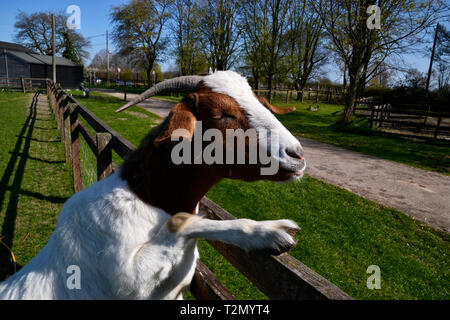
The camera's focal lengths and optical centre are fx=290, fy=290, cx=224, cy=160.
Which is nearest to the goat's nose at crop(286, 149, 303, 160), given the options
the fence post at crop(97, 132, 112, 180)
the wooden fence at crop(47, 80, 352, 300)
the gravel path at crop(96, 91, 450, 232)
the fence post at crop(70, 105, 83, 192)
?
the wooden fence at crop(47, 80, 352, 300)

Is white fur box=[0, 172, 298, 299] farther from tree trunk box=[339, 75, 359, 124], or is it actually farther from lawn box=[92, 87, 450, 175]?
tree trunk box=[339, 75, 359, 124]

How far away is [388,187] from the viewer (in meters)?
6.61

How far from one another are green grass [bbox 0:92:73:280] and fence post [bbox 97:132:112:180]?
170 centimetres

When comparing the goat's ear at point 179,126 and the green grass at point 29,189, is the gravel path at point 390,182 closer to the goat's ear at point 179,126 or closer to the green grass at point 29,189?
the goat's ear at point 179,126

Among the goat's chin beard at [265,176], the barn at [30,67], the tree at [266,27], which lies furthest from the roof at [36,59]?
the goat's chin beard at [265,176]

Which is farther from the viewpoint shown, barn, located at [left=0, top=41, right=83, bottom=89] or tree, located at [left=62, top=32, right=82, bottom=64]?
tree, located at [left=62, top=32, right=82, bottom=64]

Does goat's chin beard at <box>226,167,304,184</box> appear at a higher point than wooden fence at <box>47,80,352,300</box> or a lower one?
higher

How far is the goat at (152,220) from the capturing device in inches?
52.6

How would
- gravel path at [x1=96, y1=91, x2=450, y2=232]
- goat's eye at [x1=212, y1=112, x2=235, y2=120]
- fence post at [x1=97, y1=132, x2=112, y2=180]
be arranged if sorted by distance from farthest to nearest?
gravel path at [x1=96, y1=91, x2=450, y2=232] < fence post at [x1=97, y1=132, x2=112, y2=180] < goat's eye at [x1=212, y1=112, x2=235, y2=120]

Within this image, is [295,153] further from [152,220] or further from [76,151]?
[76,151]

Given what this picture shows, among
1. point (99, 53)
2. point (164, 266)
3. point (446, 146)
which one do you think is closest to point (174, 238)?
point (164, 266)

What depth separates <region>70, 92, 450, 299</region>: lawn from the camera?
355 cm

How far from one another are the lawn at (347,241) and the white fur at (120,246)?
223cm

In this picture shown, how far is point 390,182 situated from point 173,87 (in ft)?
22.0
